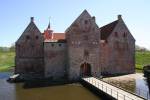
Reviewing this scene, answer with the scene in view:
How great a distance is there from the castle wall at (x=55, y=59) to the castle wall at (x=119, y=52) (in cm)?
780

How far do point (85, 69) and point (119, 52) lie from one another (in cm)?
888

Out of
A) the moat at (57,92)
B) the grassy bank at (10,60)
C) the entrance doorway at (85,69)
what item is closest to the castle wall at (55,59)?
the entrance doorway at (85,69)

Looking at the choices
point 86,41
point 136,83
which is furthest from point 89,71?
point 136,83

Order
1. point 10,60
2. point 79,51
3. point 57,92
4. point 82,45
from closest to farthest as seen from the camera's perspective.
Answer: point 57,92, point 79,51, point 82,45, point 10,60

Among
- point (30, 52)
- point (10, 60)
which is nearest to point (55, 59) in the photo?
point (30, 52)

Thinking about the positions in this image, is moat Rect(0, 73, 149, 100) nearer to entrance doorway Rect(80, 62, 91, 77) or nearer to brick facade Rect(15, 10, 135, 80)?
entrance doorway Rect(80, 62, 91, 77)

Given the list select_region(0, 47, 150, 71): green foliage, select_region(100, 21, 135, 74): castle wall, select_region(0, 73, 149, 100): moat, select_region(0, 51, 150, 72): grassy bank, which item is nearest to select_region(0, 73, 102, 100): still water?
select_region(0, 73, 149, 100): moat

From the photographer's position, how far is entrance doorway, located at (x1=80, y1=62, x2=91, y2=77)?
1867 inches

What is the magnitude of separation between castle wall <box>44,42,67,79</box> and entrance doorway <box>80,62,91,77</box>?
3.16 metres

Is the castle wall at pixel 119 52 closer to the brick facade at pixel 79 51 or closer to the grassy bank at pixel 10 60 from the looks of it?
the brick facade at pixel 79 51

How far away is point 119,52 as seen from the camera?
5247 cm

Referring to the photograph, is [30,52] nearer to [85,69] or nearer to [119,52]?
[85,69]

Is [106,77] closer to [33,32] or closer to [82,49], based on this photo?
[82,49]

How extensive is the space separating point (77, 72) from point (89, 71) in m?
2.39
